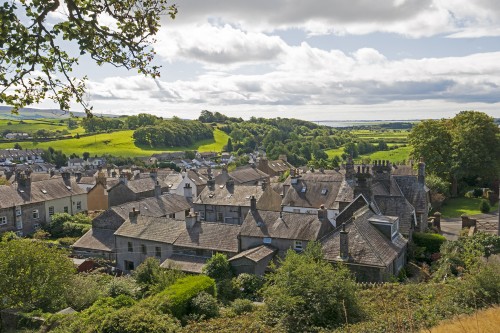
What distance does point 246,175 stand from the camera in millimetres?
76812

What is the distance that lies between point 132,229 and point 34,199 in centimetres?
2132

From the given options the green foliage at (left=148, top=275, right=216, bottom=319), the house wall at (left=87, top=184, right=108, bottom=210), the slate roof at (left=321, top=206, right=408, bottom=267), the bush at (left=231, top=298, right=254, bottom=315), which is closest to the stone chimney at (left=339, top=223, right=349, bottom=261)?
the slate roof at (left=321, top=206, right=408, bottom=267)

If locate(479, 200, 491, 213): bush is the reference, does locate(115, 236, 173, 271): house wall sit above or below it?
below

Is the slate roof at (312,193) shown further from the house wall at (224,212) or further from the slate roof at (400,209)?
the slate roof at (400,209)

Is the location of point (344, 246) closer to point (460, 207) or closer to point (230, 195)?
point (230, 195)

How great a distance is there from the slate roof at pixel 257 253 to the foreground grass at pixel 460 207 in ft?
88.9

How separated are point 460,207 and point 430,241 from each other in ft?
73.0

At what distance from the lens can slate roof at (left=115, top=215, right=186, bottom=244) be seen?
124 ft

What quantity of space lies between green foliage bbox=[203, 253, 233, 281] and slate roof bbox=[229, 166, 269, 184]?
39562mm

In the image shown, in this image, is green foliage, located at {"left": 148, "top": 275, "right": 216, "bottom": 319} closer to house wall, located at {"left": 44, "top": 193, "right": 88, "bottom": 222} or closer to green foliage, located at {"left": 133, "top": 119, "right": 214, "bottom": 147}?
house wall, located at {"left": 44, "top": 193, "right": 88, "bottom": 222}

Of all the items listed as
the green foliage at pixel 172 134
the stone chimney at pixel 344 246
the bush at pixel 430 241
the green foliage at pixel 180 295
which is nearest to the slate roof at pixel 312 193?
the bush at pixel 430 241

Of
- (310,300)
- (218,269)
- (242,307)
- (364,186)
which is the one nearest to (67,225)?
(218,269)

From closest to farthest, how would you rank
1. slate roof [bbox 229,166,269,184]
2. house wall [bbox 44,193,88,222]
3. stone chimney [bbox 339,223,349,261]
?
stone chimney [bbox 339,223,349,261] < house wall [bbox 44,193,88,222] < slate roof [bbox 229,166,269,184]

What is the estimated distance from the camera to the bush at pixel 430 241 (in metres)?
35.5
